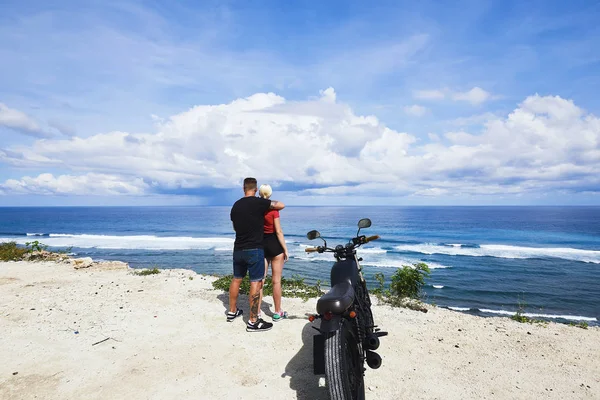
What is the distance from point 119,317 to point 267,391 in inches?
165

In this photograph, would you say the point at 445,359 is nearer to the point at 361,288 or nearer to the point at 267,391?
the point at 361,288

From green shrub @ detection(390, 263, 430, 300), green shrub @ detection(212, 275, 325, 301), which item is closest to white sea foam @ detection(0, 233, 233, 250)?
green shrub @ detection(212, 275, 325, 301)

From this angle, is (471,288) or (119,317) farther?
(471,288)

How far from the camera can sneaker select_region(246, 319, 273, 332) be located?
5945 mm

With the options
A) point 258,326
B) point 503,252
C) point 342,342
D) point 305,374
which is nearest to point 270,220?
point 258,326

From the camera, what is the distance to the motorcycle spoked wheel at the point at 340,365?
3033mm

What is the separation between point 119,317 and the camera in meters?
6.76

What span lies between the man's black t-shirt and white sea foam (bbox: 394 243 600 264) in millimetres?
30592

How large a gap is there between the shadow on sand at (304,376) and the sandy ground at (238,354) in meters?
0.01

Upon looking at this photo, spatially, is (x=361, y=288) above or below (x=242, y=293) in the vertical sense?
above

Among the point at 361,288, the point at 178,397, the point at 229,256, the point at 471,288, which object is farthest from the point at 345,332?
the point at 229,256

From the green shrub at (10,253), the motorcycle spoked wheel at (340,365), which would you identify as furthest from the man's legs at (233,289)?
the green shrub at (10,253)

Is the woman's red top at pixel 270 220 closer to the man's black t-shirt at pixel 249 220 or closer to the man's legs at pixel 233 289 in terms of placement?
the man's black t-shirt at pixel 249 220

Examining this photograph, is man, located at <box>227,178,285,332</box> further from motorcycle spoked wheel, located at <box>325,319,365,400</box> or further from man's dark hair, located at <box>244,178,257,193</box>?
motorcycle spoked wheel, located at <box>325,319,365,400</box>
